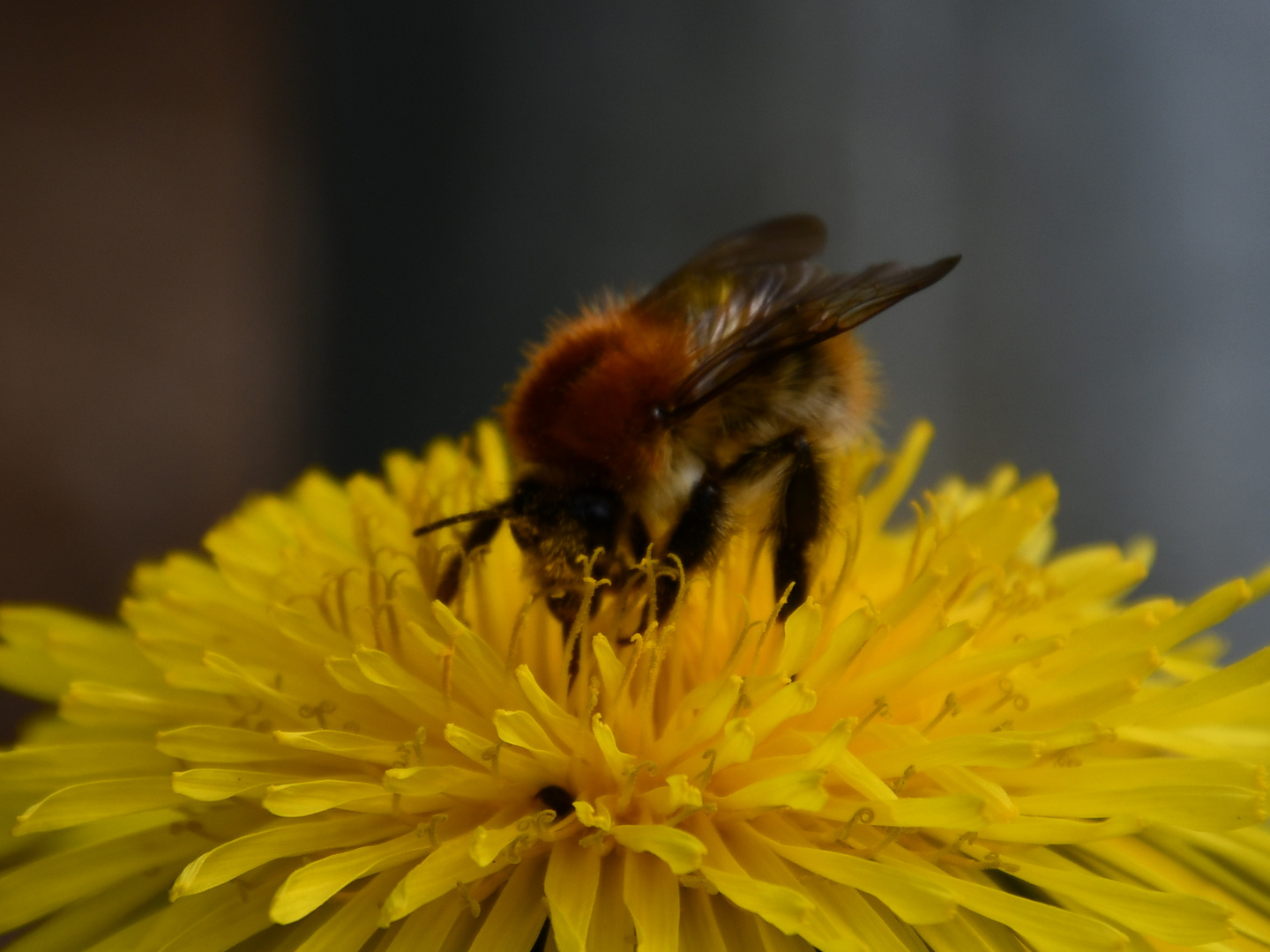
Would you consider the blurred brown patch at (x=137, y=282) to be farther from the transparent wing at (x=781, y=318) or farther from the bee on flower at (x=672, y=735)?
the transparent wing at (x=781, y=318)

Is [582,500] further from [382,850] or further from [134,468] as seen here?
[134,468]

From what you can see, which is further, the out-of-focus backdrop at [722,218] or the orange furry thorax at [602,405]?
the out-of-focus backdrop at [722,218]

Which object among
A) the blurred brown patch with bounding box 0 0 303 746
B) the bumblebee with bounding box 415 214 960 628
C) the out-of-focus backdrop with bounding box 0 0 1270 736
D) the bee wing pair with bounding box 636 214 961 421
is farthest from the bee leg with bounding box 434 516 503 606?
the blurred brown patch with bounding box 0 0 303 746

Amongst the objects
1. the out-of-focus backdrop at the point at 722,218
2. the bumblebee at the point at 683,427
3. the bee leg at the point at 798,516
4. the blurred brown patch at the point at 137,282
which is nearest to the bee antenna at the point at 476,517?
the bumblebee at the point at 683,427

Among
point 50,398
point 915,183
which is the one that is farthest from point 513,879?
point 50,398

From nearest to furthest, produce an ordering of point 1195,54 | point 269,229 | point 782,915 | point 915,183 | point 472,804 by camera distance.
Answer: point 782,915, point 472,804, point 1195,54, point 915,183, point 269,229

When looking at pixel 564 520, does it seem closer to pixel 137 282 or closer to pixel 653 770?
pixel 653 770

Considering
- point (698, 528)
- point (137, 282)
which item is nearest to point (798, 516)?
point (698, 528)
